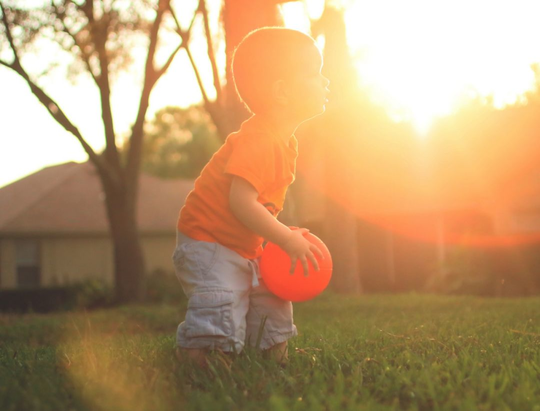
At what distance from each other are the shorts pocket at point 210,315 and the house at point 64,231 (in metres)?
21.1

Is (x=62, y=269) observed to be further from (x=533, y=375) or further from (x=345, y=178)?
(x=533, y=375)

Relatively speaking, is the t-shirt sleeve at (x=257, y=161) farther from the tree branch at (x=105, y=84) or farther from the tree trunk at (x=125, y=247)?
the tree trunk at (x=125, y=247)

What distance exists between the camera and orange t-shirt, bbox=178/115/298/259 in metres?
3.06

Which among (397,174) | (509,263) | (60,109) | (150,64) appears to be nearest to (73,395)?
(60,109)

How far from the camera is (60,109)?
41.3 feet

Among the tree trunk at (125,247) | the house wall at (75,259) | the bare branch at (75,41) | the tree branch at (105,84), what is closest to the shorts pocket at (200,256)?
the bare branch at (75,41)

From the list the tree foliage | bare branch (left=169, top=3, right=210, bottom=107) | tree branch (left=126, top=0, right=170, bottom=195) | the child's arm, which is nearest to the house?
tree branch (left=126, top=0, right=170, bottom=195)

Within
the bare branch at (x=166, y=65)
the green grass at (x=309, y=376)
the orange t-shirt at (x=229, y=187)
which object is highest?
the bare branch at (x=166, y=65)

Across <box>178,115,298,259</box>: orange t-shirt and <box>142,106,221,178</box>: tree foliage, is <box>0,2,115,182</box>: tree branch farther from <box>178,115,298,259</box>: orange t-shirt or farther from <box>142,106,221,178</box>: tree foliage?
<box>142,106,221,178</box>: tree foliage

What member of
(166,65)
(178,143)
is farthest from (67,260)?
(178,143)

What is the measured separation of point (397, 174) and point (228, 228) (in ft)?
64.3

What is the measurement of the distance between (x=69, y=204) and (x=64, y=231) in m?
1.94

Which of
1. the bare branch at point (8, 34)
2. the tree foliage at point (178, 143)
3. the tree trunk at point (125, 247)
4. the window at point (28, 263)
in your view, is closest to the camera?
the bare branch at point (8, 34)

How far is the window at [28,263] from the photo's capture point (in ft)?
80.8
